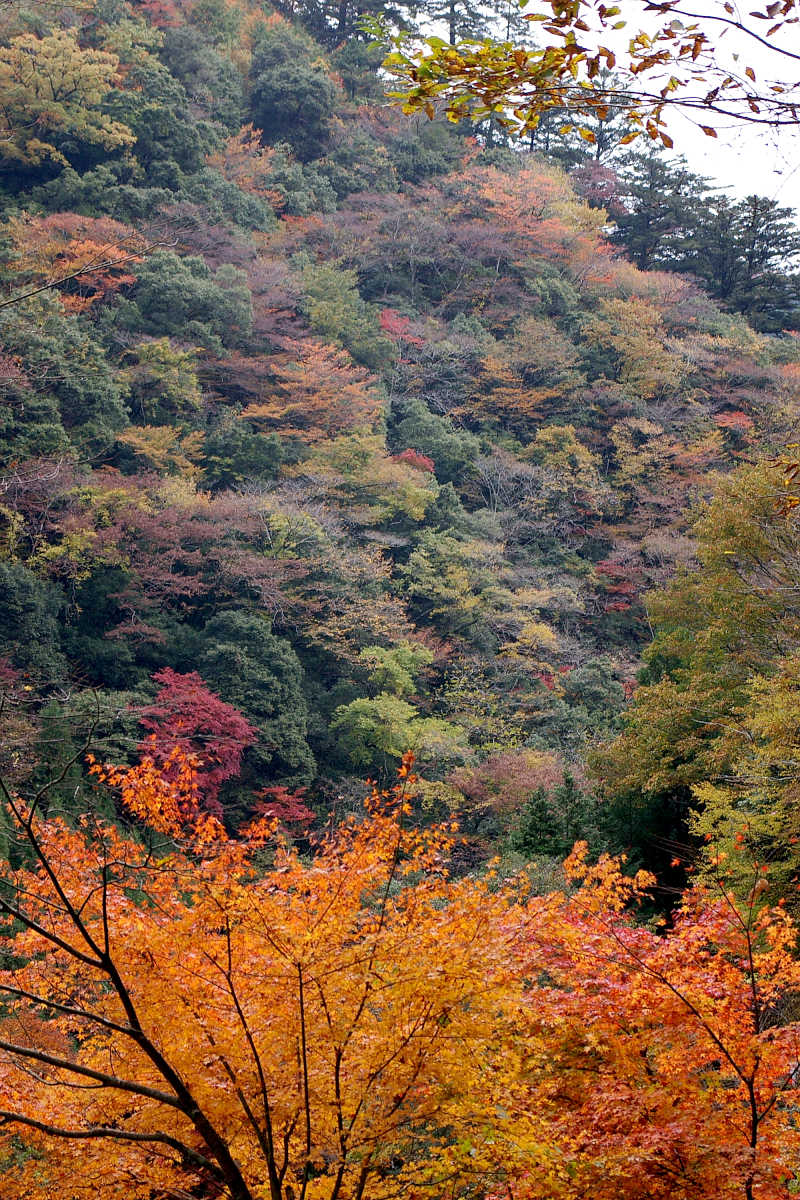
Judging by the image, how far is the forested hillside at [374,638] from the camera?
4949 millimetres

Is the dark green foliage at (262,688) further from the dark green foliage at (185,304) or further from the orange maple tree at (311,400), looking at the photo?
the dark green foliage at (185,304)

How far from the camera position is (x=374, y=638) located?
1933 centimetres

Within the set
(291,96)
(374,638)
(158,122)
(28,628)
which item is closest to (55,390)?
(28,628)

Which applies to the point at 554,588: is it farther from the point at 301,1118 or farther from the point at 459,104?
the point at 459,104

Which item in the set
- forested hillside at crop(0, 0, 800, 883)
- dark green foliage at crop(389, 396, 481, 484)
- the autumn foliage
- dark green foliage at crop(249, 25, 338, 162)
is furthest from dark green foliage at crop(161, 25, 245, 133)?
the autumn foliage

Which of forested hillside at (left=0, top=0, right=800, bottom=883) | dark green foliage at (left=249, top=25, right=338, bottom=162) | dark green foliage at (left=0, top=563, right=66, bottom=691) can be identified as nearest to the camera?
dark green foliage at (left=0, top=563, right=66, bottom=691)

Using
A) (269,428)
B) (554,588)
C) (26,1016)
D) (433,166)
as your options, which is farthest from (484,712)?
(433,166)

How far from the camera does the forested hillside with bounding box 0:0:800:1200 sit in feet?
16.2

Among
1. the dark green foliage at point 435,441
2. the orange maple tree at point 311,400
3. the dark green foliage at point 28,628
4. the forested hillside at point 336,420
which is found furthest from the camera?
the dark green foliage at point 435,441

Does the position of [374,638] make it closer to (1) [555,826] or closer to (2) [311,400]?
(1) [555,826]

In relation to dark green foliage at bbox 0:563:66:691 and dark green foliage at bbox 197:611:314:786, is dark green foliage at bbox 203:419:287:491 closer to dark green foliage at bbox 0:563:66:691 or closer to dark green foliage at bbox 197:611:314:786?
dark green foliage at bbox 197:611:314:786

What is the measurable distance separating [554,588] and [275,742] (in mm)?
9223

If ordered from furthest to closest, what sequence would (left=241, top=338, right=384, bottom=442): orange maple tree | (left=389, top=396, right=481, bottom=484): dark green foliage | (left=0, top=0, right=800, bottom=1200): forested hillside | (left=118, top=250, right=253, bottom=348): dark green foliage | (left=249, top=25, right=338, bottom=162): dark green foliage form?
(left=249, top=25, right=338, bottom=162): dark green foliage
(left=389, top=396, right=481, bottom=484): dark green foliage
(left=241, top=338, right=384, bottom=442): orange maple tree
(left=118, top=250, right=253, bottom=348): dark green foliage
(left=0, top=0, right=800, bottom=1200): forested hillside

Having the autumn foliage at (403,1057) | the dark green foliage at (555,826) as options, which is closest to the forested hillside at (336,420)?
the dark green foliage at (555,826)
